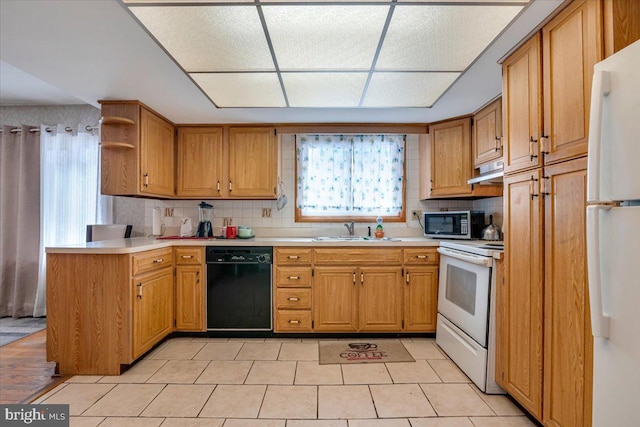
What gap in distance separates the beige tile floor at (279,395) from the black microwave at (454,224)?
114 centimetres

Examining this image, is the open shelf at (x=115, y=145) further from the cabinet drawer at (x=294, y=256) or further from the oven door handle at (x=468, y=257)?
the oven door handle at (x=468, y=257)

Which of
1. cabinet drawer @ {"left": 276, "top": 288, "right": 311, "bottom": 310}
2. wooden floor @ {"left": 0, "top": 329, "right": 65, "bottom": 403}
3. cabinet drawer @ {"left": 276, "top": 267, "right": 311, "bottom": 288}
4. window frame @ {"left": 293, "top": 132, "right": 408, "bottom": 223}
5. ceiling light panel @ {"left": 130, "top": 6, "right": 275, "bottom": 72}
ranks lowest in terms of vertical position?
wooden floor @ {"left": 0, "top": 329, "right": 65, "bottom": 403}

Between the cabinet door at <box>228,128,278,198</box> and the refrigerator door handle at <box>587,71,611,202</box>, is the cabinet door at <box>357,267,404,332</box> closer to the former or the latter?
the cabinet door at <box>228,128,278,198</box>

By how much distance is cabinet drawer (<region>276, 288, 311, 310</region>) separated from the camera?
2963mm

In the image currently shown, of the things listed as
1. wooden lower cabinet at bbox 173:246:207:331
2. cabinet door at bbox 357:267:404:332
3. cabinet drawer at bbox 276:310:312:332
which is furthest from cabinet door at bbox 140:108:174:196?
cabinet door at bbox 357:267:404:332

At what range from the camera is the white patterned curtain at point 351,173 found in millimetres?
3568

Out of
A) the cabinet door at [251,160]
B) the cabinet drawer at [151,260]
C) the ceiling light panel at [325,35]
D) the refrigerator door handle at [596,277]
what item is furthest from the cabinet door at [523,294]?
the cabinet drawer at [151,260]

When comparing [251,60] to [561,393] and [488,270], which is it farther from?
[561,393]

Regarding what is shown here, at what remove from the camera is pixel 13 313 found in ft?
11.8

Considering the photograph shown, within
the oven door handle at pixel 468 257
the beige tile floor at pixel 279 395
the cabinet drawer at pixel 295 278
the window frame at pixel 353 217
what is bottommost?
the beige tile floor at pixel 279 395

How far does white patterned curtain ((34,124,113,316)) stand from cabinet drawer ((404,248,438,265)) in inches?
136

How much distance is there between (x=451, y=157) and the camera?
10.4 ft

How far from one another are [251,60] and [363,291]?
2.15 metres

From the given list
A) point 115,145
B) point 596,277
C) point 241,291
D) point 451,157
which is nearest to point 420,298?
point 451,157
